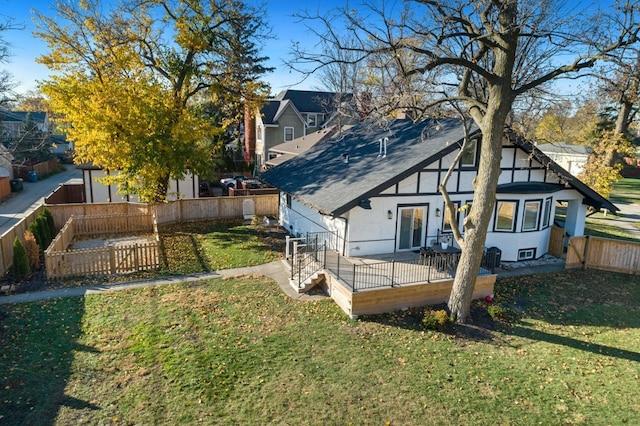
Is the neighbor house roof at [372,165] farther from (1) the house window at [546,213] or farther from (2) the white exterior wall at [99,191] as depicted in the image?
(2) the white exterior wall at [99,191]

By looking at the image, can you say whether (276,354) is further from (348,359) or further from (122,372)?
(122,372)

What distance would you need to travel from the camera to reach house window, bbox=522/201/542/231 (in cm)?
1757

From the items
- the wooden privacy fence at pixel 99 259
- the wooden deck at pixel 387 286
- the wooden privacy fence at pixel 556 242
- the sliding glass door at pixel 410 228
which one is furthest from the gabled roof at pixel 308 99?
the wooden deck at pixel 387 286

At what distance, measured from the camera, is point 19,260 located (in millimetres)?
14305

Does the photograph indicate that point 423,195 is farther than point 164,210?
No

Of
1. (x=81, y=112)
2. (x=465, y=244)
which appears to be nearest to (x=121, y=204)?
(x=81, y=112)

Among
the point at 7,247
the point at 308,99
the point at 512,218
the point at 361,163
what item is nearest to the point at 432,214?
the point at 512,218

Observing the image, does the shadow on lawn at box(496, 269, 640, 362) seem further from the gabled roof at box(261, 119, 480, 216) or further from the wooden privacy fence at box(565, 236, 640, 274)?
the gabled roof at box(261, 119, 480, 216)

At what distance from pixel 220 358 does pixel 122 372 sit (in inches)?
83.1

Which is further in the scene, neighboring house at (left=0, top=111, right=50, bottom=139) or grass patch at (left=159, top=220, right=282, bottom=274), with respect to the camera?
neighboring house at (left=0, top=111, right=50, bottom=139)

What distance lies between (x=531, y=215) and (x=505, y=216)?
134 centimetres

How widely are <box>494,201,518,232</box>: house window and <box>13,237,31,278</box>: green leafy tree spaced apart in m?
18.4

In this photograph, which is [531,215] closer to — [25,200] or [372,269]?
[372,269]

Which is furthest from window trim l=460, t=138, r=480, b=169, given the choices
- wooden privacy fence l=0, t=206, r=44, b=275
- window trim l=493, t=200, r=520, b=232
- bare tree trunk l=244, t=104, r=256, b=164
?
→ bare tree trunk l=244, t=104, r=256, b=164
